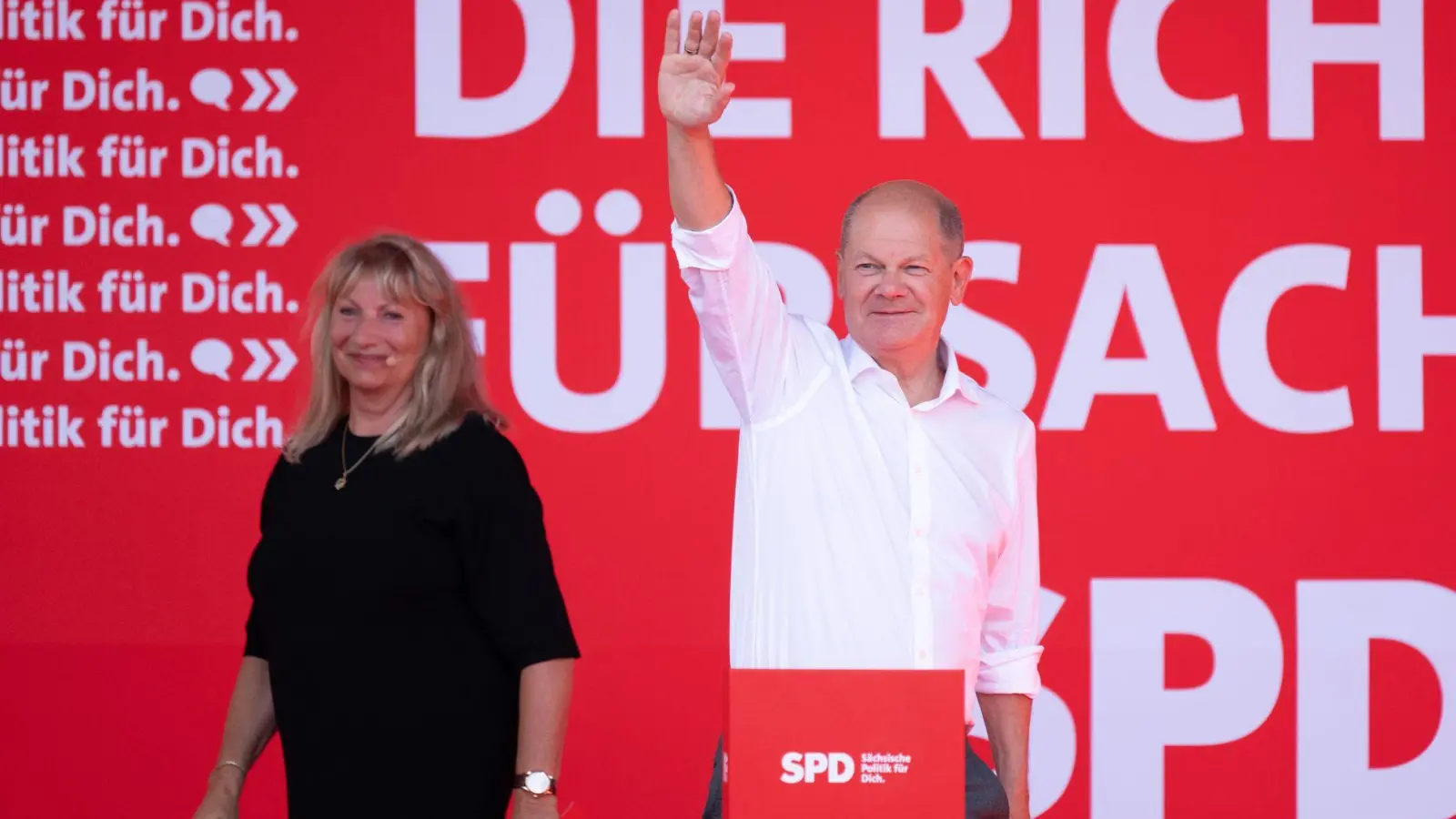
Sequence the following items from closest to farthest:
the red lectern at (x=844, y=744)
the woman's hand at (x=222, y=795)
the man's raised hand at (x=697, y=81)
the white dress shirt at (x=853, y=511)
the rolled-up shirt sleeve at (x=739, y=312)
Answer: the red lectern at (x=844, y=744) → the man's raised hand at (x=697, y=81) → the rolled-up shirt sleeve at (x=739, y=312) → the white dress shirt at (x=853, y=511) → the woman's hand at (x=222, y=795)

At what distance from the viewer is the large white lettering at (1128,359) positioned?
352cm

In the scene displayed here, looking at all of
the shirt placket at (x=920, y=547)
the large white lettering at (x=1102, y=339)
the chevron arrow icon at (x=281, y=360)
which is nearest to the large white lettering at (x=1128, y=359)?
the large white lettering at (x=1102, y=339)

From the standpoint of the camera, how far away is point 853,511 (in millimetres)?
2033

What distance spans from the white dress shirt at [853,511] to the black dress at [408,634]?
1.02 feet

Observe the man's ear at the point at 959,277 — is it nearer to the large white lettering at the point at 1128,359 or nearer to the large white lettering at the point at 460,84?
the large white lettering at the point at 1128,359

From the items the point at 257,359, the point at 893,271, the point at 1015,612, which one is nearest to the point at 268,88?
the point at 257,359

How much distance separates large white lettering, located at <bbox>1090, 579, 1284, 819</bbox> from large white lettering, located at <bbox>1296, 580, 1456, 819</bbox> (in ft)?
0.30

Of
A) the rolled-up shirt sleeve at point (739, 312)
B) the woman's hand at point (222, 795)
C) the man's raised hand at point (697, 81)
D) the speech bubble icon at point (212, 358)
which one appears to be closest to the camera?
the man's raised hand at point (697, 81)

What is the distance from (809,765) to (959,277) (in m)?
0.94

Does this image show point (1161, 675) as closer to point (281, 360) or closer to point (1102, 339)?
point (1102, 339)

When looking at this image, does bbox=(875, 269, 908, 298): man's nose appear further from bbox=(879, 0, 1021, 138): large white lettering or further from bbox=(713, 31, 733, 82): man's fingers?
bbox=(879, 0, 1021, 138): large white lettering

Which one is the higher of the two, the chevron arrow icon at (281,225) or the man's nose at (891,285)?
the chevron arrow icon at (281,225)

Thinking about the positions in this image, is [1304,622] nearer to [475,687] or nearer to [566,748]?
[566,748]

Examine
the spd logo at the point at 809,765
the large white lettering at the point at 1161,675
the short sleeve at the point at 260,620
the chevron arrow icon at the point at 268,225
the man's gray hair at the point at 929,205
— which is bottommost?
the large white lettering at the point at 1161,675
